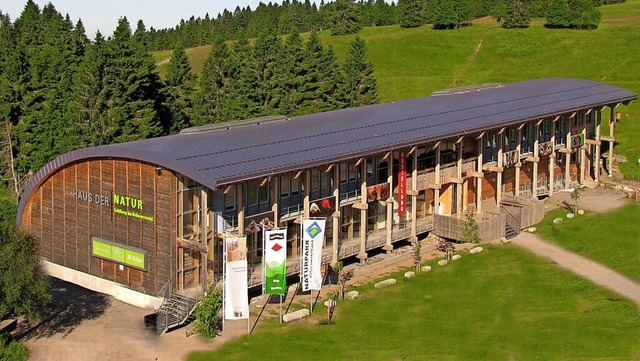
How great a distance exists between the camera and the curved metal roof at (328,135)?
46.5 metres

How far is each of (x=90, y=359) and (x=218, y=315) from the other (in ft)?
23.3

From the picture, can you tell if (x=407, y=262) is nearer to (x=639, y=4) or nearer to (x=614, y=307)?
(x=614, y=307)

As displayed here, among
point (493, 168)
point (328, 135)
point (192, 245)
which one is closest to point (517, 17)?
point (493, 168)

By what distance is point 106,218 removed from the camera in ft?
166

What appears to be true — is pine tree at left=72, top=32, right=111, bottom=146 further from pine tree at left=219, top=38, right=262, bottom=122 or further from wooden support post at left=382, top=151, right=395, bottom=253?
wooden support post at left=382, top=151, right=395, bottom=253

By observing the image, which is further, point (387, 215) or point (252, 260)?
point (387, 215)

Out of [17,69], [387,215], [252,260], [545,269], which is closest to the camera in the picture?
[252,260]

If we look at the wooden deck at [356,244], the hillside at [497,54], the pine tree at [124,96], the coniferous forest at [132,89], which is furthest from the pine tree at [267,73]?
→ the hillside at [497,54]

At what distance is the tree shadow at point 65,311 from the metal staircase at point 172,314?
4158 millimetres

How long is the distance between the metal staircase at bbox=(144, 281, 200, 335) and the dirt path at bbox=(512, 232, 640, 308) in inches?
992

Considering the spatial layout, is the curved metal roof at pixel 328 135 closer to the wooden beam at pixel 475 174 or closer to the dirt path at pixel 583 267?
the wooden beam at pixel 475 174

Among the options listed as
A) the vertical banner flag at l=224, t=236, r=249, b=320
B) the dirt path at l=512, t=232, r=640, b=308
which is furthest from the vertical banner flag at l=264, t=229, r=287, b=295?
the dirt path at l=512, t=232, r=640, b=308

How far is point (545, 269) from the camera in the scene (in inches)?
2158

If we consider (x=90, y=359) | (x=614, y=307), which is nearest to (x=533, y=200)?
(x=614, y=307)
